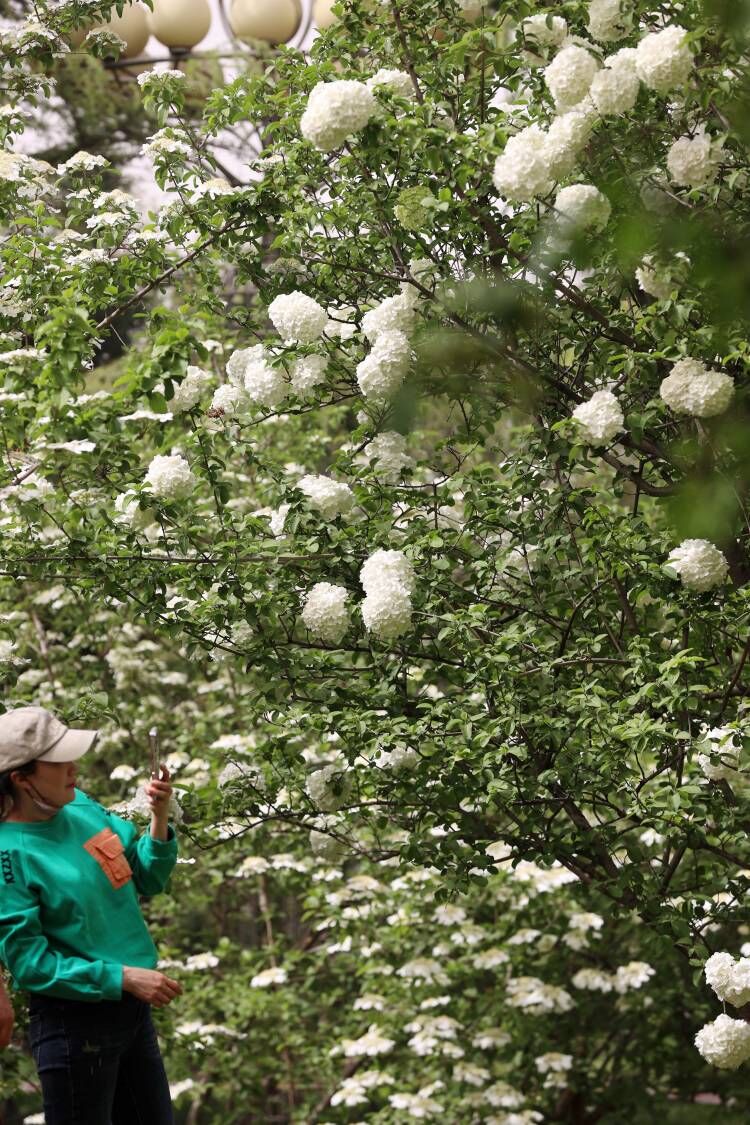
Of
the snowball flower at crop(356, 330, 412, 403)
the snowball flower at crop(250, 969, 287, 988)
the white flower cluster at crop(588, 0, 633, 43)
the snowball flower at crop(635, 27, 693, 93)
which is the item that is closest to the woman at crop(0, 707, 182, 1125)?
the snowball flower at crop(356, 330, 412, 403)

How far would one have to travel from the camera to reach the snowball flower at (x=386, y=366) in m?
3.04

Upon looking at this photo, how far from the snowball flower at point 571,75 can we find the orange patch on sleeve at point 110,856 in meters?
1.76

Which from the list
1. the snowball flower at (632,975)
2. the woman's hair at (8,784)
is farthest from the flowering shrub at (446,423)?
the snowball flower at (632,975)

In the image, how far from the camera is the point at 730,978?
2.85m

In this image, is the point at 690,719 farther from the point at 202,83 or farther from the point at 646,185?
the point at 202,83

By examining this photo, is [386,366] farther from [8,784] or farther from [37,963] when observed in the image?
[37,963]

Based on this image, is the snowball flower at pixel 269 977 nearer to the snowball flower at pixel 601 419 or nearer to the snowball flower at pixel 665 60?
the snowball flower at pixel 601 419

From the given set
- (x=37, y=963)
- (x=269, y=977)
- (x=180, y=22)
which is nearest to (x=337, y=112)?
(x=37, y=963)

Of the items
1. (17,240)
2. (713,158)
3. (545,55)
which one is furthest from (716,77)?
(17,240)

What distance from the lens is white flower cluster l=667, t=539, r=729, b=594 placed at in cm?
295

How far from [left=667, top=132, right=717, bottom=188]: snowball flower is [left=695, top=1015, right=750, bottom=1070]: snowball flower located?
1752 millimetres

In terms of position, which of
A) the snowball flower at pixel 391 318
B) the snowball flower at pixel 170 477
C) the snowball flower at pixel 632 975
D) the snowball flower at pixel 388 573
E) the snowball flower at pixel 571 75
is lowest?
the snowball flower at pixel 632 975

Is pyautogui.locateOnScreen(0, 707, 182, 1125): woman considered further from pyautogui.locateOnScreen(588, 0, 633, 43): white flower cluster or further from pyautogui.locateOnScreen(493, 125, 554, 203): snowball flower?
pyautogui.locateOnScreen(588, 0, 633, 43): white flower cluster

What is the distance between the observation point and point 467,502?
134 inches
